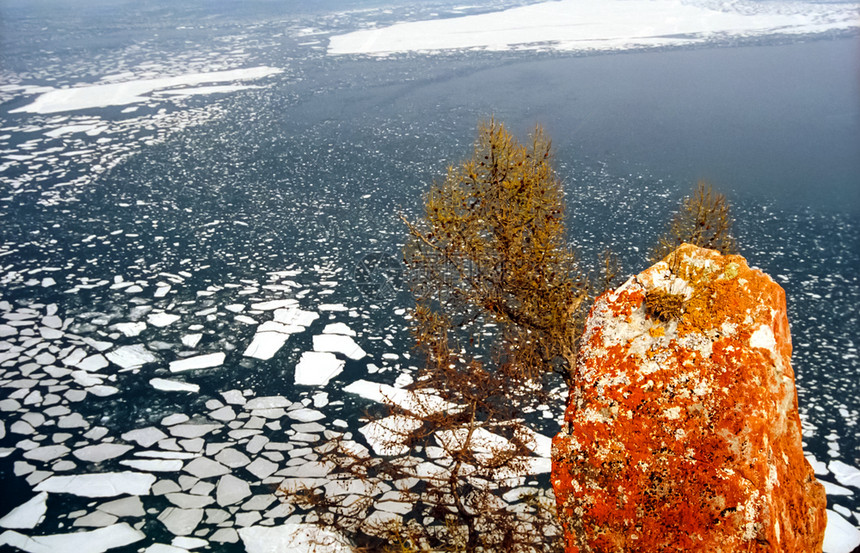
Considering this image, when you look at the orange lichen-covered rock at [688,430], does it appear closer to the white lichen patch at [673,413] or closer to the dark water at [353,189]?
the white lichen patch at [673,413]

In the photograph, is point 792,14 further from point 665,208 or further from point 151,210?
point 151,210

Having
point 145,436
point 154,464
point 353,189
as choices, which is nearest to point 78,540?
point 154,464

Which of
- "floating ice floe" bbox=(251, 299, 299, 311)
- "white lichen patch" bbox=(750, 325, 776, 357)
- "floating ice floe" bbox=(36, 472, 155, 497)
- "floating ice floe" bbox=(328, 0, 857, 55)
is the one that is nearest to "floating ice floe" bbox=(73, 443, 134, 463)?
"floating ice floe" bbox=(36, 472, 155, 497)

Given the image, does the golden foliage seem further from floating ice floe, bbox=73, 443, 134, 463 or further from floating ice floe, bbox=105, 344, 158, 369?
floating ice floe, bbox=105, 344, 158, 369

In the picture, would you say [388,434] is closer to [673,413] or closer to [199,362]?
[199,362]

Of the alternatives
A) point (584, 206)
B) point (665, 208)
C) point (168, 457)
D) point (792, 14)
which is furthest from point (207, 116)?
point (792, 14)
